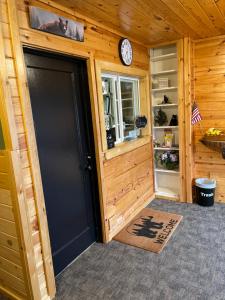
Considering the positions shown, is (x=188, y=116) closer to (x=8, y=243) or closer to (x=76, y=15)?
(x=76, y=15)


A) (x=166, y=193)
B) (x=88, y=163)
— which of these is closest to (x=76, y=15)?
(x=88, y=163)

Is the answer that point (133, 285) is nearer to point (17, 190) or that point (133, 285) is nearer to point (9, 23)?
point (17, 190)

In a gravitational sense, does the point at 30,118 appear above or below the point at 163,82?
below

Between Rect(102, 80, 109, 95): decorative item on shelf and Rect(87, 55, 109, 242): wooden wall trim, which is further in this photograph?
Rect(102, 80, 109, 95): decorative item on shelf

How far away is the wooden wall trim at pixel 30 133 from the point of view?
5.27ft

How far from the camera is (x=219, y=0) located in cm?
214

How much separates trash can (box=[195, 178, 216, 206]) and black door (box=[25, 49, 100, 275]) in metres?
1.70

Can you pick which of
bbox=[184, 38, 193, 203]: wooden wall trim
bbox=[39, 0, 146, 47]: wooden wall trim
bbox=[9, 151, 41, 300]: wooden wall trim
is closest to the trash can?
bbox=[184, 38, 193, 203]: wooden wall trim

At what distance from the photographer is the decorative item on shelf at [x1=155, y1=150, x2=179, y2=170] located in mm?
3780

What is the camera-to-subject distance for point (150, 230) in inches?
116

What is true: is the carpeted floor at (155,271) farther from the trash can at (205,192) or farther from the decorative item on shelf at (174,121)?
the decorative item on shelf at (174,121)

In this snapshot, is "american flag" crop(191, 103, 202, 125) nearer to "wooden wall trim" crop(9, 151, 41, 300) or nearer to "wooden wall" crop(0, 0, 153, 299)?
"wooden wall" crop(0, 0, 153, 299)

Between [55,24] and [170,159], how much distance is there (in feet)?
8.67

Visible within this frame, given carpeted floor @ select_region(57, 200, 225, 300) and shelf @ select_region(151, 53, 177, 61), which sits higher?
shelf @ select_region(151, 53, 177, 61)
